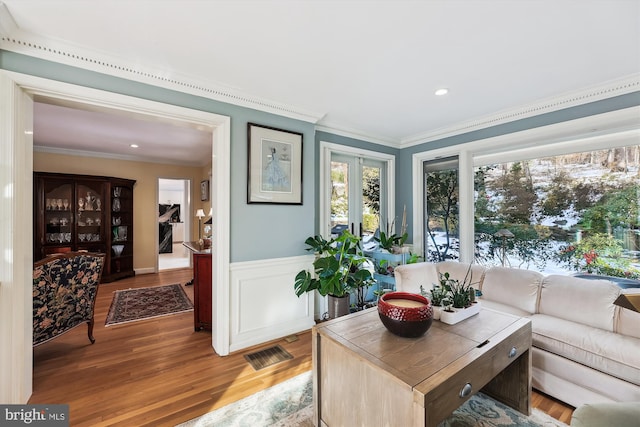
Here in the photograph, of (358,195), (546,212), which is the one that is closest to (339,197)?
(358,195)

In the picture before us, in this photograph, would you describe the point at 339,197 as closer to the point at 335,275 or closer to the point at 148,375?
the point at 335,275

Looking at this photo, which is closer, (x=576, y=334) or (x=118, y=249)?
(x=576, y=334)

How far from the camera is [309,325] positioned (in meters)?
3.10

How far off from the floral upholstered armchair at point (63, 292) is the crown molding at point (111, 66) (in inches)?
63.2

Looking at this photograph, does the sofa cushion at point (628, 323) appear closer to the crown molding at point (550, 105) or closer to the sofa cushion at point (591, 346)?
the sofa cushion at point (591, 346)

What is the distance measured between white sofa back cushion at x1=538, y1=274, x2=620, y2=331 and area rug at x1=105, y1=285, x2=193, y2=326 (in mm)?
4103

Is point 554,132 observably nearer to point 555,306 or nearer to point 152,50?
point 555,306

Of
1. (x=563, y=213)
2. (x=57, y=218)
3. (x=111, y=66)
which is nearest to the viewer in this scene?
(x=111, y=66)

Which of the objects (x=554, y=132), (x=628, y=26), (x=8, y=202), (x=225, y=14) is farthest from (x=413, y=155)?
(x=8, y=202)

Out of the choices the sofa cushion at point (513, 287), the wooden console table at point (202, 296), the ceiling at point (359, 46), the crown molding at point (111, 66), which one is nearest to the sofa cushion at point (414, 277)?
the sofa cushion at point (513, 287)

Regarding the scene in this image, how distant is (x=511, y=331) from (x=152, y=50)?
3.01m

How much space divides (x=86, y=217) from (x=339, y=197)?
195 inches

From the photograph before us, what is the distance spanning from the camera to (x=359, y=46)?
1.82 m

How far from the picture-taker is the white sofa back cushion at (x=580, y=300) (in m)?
2.03
